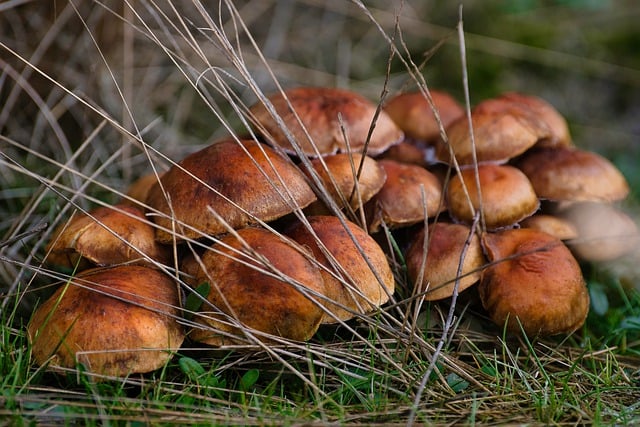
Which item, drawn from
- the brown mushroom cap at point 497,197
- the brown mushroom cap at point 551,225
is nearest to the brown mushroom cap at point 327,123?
the brown mushroom cap at point 497,197

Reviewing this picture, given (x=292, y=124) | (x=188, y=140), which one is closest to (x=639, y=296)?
(x=292, y=124)

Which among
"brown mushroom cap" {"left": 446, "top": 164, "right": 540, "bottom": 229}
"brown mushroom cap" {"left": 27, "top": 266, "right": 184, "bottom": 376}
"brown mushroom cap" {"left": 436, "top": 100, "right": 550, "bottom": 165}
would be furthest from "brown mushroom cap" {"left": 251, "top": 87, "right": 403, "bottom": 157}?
"brown mushroom cap" {"left": 27, "top": 266, "right": 184, "bottom": 376}

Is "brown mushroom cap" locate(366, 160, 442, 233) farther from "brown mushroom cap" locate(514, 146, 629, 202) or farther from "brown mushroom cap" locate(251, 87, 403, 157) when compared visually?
"brown mushroom cap" locate(514, 146, 629, 202)

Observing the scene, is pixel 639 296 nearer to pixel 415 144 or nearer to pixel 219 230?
pixel 415 144

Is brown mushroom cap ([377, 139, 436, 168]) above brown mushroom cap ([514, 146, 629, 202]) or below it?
above

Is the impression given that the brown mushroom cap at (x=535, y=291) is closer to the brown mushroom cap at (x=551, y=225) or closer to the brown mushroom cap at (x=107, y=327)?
the brown mushroom cap at (x=551, y=225)

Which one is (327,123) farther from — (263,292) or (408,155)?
(263,292)
